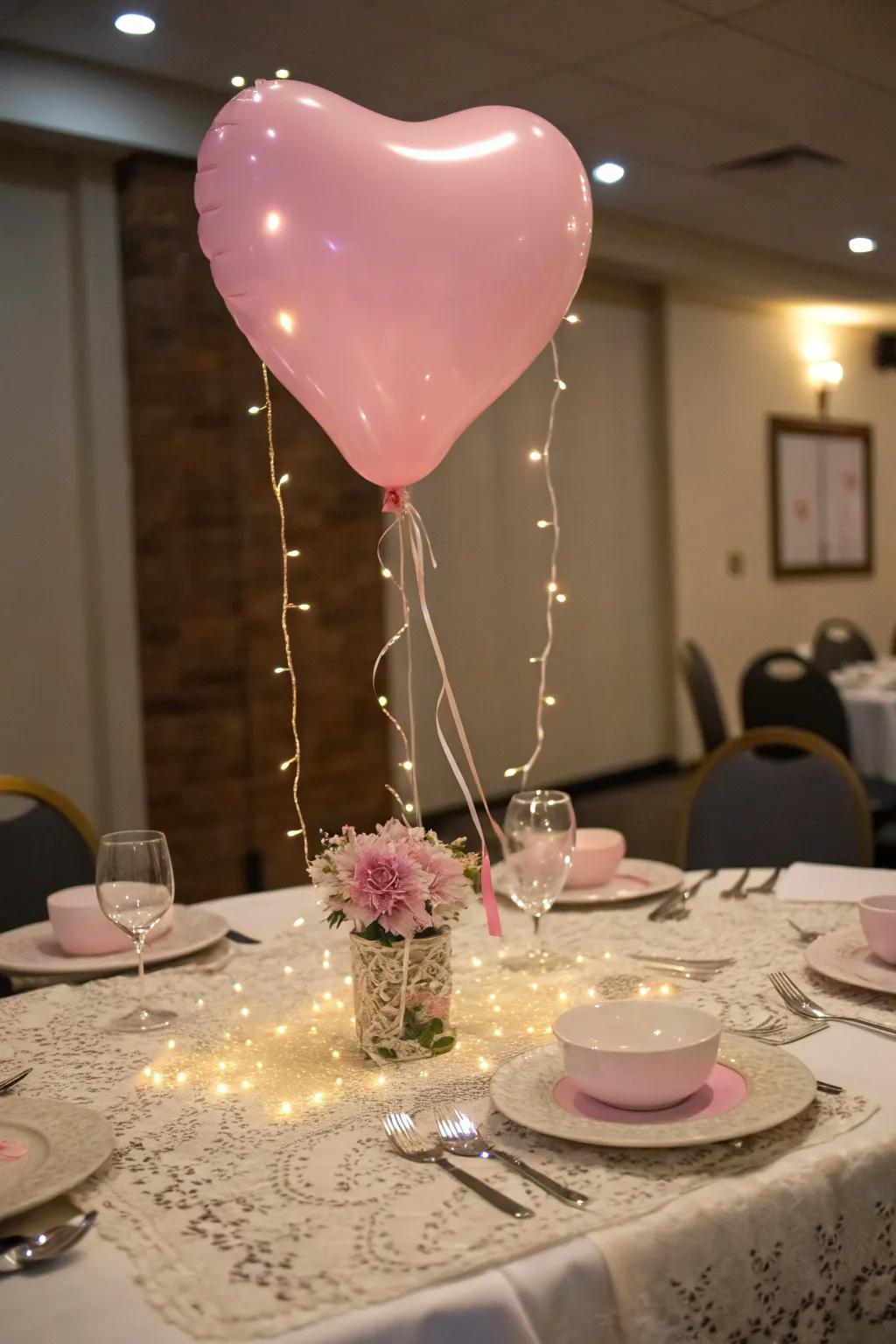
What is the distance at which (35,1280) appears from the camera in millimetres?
868

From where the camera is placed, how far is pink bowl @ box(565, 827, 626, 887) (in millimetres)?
1853

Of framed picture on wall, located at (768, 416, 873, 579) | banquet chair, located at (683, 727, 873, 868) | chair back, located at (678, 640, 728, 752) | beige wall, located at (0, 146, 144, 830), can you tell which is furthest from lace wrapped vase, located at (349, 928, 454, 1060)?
framed picture on wall, located at (768, 416, 873, 579)

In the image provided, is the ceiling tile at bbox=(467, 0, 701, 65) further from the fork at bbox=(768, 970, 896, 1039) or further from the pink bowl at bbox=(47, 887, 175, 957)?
the fork at bbox=(768, 970, 896, 1039)

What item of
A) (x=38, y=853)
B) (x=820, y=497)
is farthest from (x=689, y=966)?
(x=820, y=497)

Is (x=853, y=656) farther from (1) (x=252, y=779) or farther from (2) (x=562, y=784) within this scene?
(1) (x=252, y=779)

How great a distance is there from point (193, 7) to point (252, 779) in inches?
97.0

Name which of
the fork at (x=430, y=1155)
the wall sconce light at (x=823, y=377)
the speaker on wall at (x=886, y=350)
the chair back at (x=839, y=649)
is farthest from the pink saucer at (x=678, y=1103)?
the speaker on wall at (x=886, y=350)

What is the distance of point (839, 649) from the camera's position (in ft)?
20.4

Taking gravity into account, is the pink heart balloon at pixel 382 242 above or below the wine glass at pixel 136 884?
above

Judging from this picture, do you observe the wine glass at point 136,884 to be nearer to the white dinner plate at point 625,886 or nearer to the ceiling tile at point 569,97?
the white dinner plate at point 625,886

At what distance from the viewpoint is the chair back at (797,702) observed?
416 cm

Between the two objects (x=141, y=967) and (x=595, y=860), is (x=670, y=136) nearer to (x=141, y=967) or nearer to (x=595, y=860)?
(x=595, y=860)

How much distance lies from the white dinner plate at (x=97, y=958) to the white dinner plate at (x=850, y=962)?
73 centimetres

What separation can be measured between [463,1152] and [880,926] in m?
0.58
